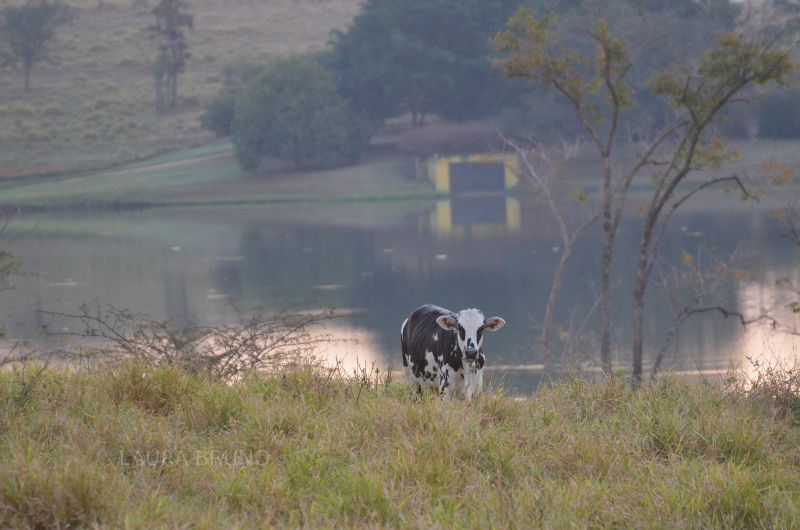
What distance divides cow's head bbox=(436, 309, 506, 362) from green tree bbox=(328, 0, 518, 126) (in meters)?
65.7

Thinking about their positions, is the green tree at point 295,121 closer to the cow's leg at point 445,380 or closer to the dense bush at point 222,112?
the dense bush at point 222,112

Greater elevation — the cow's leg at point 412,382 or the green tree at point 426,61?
the green tree at point 426,61

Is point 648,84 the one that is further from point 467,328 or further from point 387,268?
point 387,268

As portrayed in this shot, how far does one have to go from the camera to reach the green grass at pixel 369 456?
5.70m

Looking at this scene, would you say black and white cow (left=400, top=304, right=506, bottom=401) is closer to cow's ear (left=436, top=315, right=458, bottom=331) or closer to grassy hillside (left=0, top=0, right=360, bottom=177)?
cow's ear (left=436, top=315, right=458, bottom=331)

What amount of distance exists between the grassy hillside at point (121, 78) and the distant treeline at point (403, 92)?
9.40 metres

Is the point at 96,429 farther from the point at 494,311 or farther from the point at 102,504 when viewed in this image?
the point at 494,311

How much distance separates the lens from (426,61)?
2963 inches

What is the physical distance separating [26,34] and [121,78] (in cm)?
815

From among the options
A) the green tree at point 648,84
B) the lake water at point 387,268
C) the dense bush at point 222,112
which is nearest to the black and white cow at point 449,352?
the lake water at point 387,268

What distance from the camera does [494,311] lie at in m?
32.0

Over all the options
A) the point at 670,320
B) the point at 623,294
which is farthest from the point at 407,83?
the point at 670,320

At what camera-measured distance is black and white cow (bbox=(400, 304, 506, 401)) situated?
29.6 feet

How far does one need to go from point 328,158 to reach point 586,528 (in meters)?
69.6
